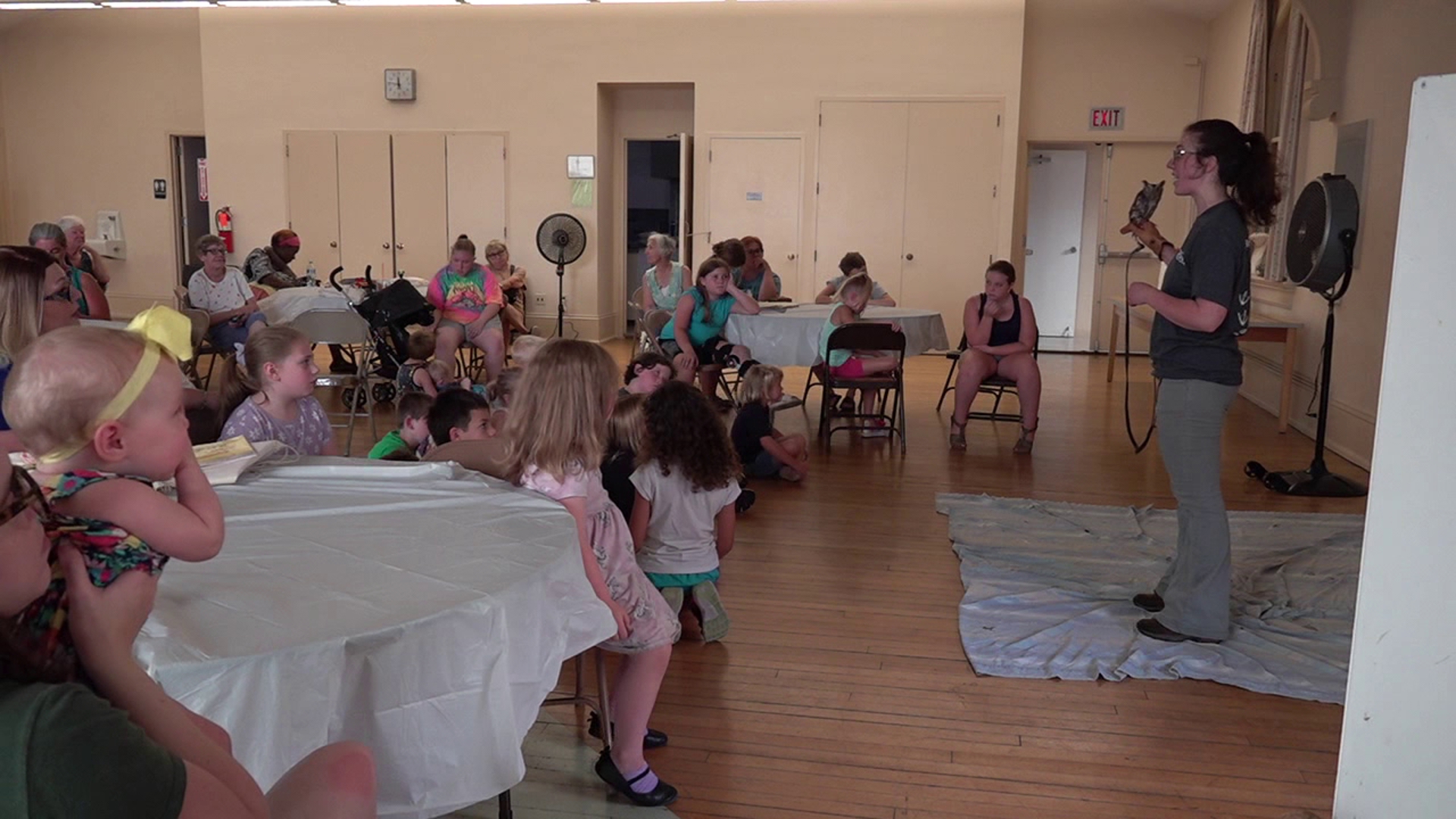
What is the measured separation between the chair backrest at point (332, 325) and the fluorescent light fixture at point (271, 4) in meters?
5.94

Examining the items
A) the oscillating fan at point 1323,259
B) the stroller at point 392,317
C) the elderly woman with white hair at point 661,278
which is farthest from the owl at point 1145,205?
the stroller at point 392,317

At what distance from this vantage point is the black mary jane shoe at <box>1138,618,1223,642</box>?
3.77 m

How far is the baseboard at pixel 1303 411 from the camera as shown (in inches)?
263

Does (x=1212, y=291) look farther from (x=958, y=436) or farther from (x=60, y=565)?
(x=958, y=436)

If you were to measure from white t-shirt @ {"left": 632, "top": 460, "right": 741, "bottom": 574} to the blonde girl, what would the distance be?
1030 mm

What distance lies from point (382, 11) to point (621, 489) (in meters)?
10.2

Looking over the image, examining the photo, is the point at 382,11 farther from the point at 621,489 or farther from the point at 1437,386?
the point at 1437,386

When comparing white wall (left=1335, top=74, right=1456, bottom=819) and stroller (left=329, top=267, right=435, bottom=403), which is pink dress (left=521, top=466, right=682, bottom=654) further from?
stroller (left=329, top=267, right=435, bottom=403)

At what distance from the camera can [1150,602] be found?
4.07m

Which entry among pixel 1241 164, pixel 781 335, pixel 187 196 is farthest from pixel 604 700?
pixel 187 196

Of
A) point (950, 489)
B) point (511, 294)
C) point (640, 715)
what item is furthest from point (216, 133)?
point (640, 715)

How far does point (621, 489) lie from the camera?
3.65 meters

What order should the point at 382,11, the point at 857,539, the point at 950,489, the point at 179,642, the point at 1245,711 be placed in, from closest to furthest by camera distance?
1. the point at 179,642
2. the point at 1245,711
3. the point at 857,539
4. the point at 950,489
5. the point at 382,11

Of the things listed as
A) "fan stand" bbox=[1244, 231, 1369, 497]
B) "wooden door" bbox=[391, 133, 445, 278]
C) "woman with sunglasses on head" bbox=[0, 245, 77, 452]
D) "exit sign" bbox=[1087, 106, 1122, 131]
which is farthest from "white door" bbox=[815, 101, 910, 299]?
"woman with sunglasses on head" bbox=[0, 245, 77, 452]
